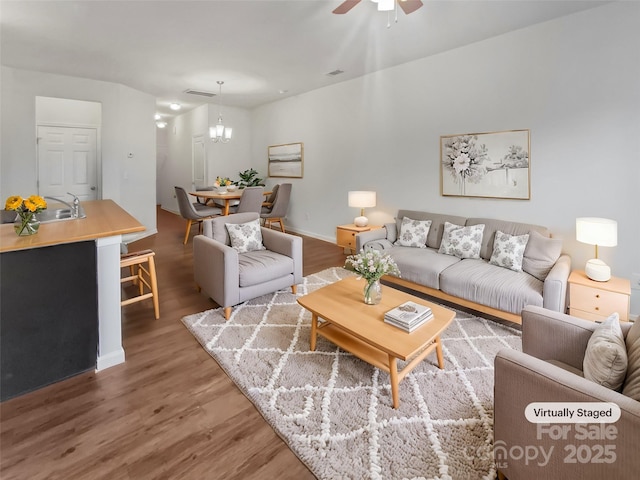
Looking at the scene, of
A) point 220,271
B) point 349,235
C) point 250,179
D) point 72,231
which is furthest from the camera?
point 250,179

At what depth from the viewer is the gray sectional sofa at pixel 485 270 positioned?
2.62 meters

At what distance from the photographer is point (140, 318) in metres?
2.92

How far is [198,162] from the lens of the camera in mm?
7859

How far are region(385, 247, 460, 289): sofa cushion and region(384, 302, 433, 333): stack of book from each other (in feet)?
3.39

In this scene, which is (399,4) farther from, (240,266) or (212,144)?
(212,144)

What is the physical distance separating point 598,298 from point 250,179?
6221mm

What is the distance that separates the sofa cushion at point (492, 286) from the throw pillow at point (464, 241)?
0.21 meters

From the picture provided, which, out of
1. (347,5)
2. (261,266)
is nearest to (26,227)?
(261,266)

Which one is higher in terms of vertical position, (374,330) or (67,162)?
(67,162)

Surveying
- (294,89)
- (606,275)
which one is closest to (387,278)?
(606,275)

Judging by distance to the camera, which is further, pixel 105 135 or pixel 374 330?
pixel 105 135

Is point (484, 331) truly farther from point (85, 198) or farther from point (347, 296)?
point (85, 198)

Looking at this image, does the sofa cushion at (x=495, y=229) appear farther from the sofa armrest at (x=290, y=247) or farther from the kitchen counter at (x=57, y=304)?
the kitchen counter at (x=57, y=304)

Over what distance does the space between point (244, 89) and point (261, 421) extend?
5537 mm
